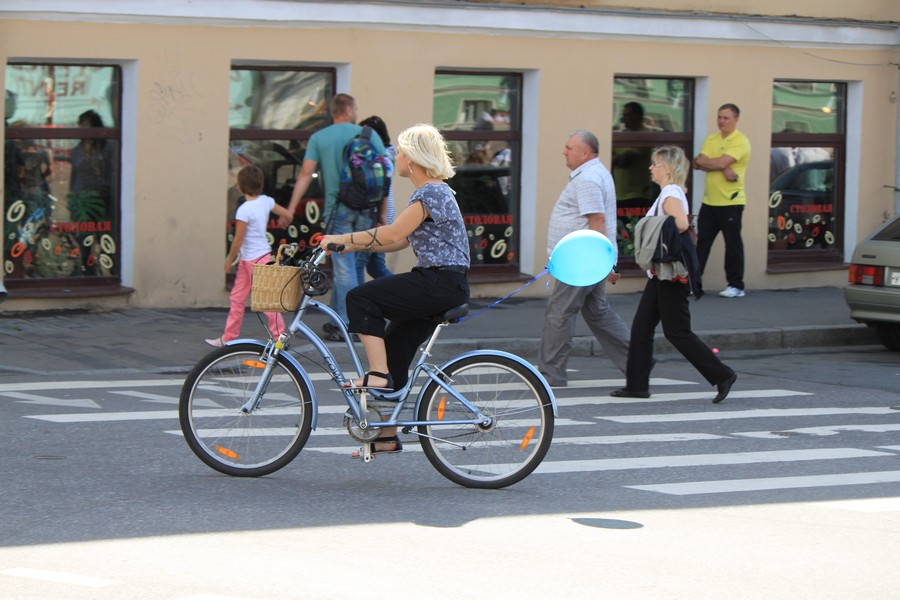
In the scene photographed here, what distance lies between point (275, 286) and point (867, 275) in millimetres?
8065

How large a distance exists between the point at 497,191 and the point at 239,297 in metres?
4.99

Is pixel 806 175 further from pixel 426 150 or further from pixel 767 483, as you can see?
pixel 426 150

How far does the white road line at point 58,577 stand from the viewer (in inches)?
221

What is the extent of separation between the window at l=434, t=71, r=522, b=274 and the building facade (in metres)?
0.02

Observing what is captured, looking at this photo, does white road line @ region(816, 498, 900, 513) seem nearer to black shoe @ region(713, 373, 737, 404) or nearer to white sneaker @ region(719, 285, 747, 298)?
black shoe @ region(713, 373, 737, 404)

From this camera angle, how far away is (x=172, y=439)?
→ 28.5 feet

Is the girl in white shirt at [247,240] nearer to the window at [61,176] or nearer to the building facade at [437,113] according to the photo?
the building facade at [437,113]

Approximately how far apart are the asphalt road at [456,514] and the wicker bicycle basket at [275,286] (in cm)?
88

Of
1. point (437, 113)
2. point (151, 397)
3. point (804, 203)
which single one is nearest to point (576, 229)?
point (151, 397)

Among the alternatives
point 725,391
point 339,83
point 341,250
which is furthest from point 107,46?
point 341,250

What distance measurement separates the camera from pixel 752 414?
1038 cm

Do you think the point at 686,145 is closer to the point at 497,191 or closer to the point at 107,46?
the point at 497,191

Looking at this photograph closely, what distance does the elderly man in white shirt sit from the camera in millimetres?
11023

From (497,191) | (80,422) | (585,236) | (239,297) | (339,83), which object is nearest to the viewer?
(585,236)
